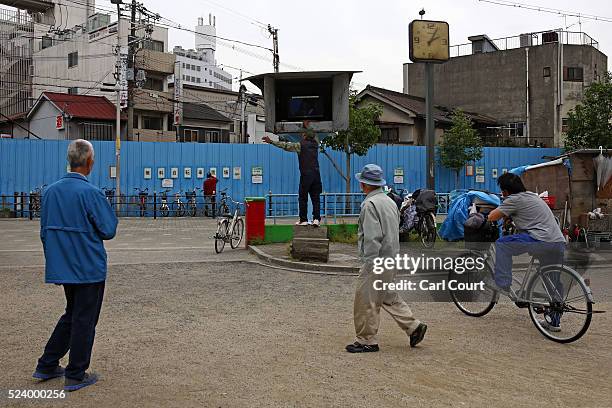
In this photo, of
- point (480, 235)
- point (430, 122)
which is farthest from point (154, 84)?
point (480, 235)

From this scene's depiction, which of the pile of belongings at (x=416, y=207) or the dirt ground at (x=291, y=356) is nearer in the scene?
the dirt ground at (x=291, y=356)

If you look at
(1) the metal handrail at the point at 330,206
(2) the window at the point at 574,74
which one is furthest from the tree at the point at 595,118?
(1) the metal handrail at the point at 330,206

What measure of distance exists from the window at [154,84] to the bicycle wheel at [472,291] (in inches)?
1402

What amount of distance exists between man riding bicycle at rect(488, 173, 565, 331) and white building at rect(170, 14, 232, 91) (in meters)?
82.8

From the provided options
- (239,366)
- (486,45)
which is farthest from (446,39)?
(486,45)

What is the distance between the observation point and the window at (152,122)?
1559 inches

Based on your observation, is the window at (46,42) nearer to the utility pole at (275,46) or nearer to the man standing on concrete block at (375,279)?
the utility pole at (275,46)

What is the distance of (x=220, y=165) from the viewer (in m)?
25.6

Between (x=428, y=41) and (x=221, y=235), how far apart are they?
20.4 feet

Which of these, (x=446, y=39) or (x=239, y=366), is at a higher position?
(x=446, y=39)

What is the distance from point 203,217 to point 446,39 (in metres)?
13.1

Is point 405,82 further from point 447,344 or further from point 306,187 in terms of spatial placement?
point 447,344

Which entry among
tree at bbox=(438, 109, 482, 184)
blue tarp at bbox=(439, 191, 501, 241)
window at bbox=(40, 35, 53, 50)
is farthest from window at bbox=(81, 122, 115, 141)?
blue tarp at bbox=(439, 191, 501, 241)

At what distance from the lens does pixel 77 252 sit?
15.0 ft
